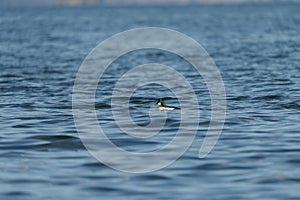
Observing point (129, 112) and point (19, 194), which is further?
point (129, 112)

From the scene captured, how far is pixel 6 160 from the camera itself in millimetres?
15688

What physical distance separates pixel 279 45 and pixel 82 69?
59.3 feet

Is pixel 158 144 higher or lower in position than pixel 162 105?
lower

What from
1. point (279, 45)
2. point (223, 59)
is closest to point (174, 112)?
point (223, 59)

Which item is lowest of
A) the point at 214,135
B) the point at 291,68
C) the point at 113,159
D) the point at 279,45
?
the point at 113,159

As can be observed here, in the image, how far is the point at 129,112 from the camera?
22.3 meters

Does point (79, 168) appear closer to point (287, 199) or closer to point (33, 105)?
point (287, 199)

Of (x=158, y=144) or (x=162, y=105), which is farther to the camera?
(x=162, y=105)

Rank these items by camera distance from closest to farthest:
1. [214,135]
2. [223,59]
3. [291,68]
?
[214,135]
[291,68]
[223,59]

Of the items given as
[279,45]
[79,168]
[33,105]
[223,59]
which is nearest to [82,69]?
[223,59]

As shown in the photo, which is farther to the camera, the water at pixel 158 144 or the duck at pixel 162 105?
the duck at pixel 162 105

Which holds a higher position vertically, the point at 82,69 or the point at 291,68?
the point at 291,68

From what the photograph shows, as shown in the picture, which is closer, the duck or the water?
the water

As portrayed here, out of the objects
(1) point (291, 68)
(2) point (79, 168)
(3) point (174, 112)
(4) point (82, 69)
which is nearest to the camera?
(2) point (79, 168)
